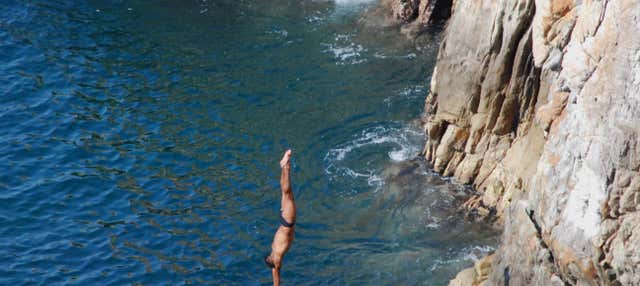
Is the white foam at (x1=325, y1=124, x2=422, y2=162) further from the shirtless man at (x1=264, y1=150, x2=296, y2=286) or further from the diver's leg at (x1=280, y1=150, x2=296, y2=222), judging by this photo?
the diver's leg at (x1=280, y1=150, x2=296, y2=222)

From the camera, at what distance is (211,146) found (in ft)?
84.4

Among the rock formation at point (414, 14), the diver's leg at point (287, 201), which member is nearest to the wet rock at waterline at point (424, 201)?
the diver's leg at point (287, 201)

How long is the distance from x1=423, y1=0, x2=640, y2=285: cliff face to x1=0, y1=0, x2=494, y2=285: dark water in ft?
6.43

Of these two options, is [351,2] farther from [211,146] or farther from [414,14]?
[211,146]

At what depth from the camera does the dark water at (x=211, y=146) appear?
21062 mm

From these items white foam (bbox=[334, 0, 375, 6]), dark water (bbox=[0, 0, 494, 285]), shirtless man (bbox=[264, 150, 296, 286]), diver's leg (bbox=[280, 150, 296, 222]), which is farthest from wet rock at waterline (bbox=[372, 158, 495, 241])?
white foam (bbox=[334, 0, 375, 6])

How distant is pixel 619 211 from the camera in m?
13.5

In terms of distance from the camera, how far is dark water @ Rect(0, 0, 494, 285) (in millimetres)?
21062

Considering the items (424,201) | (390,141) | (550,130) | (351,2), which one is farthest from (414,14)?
(550,130)

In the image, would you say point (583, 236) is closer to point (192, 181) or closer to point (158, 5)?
point (192, 181)

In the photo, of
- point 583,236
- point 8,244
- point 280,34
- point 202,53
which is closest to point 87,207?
point 8,244

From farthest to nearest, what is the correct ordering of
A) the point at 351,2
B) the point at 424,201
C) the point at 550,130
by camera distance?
the point at 351,2, the point at 424,201, the point at 550,130

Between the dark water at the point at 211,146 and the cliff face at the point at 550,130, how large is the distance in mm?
1960

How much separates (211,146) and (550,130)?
1245 centimetres
